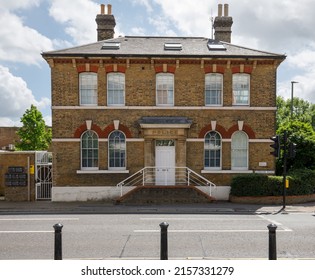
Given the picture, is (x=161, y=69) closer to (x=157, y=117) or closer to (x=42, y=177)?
(x=157, y=117)

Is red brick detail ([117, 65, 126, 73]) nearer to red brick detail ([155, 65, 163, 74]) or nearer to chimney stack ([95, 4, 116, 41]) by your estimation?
red brick detail ([155, 65, 163, 74])

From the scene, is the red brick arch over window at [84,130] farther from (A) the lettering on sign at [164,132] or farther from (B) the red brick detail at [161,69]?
(B) the red brick detail at [161,69]

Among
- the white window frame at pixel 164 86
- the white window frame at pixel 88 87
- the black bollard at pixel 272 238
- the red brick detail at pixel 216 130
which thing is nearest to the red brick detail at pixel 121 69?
the white window frame at pixel 88 87

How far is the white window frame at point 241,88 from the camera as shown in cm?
1978

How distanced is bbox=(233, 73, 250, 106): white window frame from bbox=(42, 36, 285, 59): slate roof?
3.88 ft

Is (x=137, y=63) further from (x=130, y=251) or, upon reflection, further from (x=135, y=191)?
(x=130, y=251)

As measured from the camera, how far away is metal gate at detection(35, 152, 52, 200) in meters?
19.8

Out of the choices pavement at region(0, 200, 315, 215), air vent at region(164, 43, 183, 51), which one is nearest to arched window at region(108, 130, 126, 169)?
pavement at region(0, 200, 315, 215)

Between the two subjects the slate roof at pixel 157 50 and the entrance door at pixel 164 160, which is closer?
the slate roof at pixel 157 50

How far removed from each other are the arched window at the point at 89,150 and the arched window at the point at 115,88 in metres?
2.07

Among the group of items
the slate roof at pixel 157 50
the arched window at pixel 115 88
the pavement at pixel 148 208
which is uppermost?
the slate roof at pixel 157 50

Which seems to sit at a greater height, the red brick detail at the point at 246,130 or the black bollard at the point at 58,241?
the red brick detail at the point at 246,130

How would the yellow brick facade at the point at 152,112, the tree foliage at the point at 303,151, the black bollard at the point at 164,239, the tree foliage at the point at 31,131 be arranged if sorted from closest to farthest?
1. the black bollard at the point at 164,239
2. the yellow brick facade at the point at 152,112
3. the tree foliage at the point at 303,151
4. the tree foliage at the point at 31,131

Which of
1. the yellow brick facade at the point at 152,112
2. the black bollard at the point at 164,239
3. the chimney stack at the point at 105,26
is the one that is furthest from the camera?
the chimney stack at the point at 105,26
